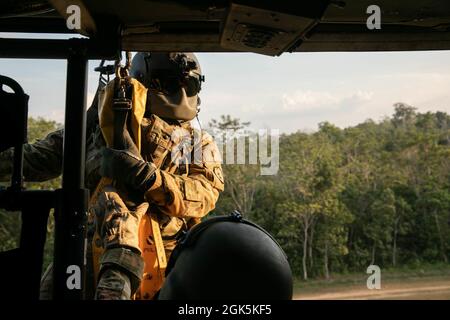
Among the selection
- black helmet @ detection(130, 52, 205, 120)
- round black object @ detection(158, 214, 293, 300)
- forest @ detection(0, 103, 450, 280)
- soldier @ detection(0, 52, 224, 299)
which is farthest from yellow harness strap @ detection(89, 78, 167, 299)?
forest @ detection(0, 103, 450, 280)

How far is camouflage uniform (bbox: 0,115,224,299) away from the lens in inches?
129

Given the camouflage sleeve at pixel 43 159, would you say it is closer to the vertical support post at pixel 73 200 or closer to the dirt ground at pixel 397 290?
the vertical support post at pixel 73 200

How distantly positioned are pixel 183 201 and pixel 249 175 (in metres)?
16.7

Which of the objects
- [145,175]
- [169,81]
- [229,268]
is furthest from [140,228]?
[229,268]

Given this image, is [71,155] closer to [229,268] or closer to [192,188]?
[229,268]

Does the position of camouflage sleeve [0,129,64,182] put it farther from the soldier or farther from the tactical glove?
the tactical glove

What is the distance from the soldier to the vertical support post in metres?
1.17

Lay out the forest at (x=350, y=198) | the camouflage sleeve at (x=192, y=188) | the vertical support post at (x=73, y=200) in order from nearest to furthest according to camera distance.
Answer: the vertical support post at (x=73, y=200) → the camouflage sleeve at (x=192, y=188) → the forest at (x=350, y=198)

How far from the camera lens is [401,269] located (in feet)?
70.3

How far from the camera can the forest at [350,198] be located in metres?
21.2

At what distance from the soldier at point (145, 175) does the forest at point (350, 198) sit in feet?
50.4

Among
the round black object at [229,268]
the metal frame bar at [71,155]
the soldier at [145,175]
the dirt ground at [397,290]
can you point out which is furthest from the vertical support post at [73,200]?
the dirt ground at [397,290]
